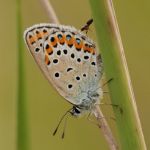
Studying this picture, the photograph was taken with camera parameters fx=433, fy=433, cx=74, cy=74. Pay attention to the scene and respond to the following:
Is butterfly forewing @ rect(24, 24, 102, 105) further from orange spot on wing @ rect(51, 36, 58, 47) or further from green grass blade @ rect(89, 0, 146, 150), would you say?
green grass blade @ rect(89, 0, 146, 150)

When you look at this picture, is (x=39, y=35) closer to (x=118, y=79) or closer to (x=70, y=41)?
(x=70, y=41)

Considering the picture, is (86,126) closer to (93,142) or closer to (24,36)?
(93,142)

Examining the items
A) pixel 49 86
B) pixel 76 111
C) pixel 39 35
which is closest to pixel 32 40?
pixel 39 35

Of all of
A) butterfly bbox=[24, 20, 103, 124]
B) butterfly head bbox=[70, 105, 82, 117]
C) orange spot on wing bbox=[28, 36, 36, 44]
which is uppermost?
orange spot on wing bbox=[28, 36, 36, 44]

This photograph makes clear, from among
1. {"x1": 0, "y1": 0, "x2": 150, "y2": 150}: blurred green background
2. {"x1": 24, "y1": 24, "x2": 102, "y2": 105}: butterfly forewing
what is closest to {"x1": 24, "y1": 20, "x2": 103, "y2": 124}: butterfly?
{"x1": 24, "y1": 24, "x2": 102, "y2": 105}: butterfly forewing

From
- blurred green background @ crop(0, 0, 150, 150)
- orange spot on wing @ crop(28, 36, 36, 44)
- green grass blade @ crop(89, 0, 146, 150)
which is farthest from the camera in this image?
blurred green background @ crop(0, 0, 150, 150)

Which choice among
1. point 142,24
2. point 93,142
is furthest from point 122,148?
point 142,24

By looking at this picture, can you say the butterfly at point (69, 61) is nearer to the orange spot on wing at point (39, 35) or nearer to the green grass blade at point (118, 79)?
the orange spot on wing at point (39, 35)
